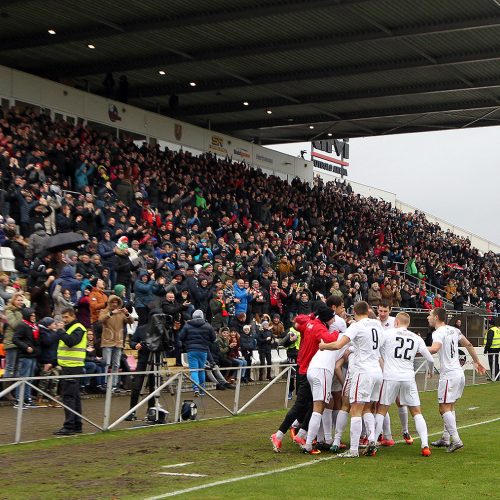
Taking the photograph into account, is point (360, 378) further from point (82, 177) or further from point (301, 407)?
point (82, 177)

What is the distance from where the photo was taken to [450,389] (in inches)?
541

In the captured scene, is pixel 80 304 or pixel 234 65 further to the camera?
pixel 234 65

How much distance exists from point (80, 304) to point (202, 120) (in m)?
30.2

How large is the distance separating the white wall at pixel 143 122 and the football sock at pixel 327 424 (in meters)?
22.7

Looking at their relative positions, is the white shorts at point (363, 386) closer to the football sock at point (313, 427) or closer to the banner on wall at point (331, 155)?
the football sock at point (313, 427)

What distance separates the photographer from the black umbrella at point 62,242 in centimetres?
2062

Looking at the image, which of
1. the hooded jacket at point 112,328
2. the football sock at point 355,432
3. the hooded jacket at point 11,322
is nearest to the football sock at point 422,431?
the football sock at point 355,432

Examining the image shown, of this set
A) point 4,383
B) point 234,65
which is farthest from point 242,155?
point 4,383

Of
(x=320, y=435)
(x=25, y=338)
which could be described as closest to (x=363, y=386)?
(x=320, y=435)

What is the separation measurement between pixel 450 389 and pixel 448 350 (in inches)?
22.5

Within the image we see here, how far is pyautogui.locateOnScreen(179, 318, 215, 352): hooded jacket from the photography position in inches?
779

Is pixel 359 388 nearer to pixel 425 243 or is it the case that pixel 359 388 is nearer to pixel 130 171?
pixel 130 171

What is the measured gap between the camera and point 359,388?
12781mm

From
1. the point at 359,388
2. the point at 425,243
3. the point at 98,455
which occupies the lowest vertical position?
the point at 98,455
